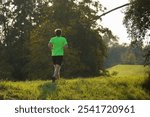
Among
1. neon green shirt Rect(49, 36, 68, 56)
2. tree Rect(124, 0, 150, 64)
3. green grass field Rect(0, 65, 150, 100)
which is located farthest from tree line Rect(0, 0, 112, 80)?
neon green shirt Rect(49, 36, 68, 56)

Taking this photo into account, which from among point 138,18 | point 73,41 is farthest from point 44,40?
point 138,18

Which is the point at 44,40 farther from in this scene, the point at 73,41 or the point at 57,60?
the point at 57,60

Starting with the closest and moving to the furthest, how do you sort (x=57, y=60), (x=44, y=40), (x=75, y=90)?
1. (x=57, y=60)
2. (x=75, y=90)
3. (x=44, y=40)

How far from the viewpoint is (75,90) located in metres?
18.2

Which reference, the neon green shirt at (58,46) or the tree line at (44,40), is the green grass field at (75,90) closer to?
the neon green shirt at (58,46)

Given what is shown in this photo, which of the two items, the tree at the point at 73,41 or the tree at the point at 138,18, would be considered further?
the tree at the point at 73,41

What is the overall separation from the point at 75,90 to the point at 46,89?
65.2 inches

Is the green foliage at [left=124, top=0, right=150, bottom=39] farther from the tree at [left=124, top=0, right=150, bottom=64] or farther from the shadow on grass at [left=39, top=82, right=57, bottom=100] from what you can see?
the shadow on grass at [left=39, top=82, right=57, bottom=100]

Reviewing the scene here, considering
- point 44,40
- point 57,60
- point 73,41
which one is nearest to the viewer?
point 57,60

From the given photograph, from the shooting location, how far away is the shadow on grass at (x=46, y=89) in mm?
16059

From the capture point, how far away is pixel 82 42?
164ft

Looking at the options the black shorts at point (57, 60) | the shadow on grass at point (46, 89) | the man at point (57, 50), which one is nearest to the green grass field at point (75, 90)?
the shadow on grass at point (46, 89)

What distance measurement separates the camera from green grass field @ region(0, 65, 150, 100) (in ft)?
52.6

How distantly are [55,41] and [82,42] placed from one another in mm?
32058
